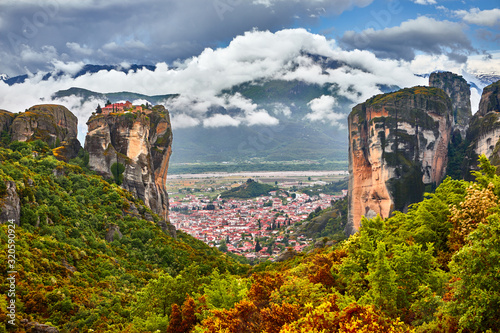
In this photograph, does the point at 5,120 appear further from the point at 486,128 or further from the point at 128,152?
the point at 486,128

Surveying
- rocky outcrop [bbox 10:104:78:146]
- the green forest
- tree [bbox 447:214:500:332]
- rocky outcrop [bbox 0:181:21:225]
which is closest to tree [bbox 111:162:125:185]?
the green forest

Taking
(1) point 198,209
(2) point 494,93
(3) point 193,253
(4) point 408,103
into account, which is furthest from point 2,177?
(1) point 198,209

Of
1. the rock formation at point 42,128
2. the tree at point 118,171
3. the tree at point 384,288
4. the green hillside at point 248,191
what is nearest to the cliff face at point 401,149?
the tree at point 118,171

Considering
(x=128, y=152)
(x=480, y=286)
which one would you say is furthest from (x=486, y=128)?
(x=480, y=286)

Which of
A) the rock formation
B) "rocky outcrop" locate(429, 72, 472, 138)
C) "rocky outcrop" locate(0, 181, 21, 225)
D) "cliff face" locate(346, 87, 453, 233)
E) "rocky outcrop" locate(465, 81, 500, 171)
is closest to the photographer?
"rocky outcrop" locate(0, 181, 21, 225)

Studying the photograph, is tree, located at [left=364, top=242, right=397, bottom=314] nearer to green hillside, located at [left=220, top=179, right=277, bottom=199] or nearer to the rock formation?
the rock formation

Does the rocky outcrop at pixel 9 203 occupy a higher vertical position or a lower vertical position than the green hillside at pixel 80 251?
higher

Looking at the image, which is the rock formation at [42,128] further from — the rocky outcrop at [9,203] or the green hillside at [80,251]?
the rocky outcrop at [9,203]
